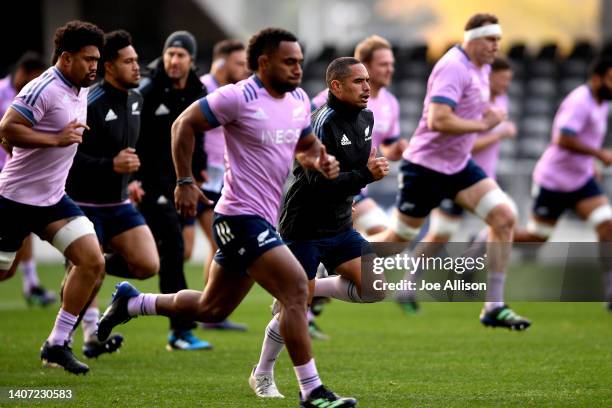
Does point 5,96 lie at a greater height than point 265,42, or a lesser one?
lesser

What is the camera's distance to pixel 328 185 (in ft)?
27.4

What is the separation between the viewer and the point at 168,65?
11.3 meters

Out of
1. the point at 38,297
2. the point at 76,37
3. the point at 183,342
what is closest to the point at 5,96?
the point at 38,297

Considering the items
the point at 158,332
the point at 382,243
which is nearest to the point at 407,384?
the point at 382,243

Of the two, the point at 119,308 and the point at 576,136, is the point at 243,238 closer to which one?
the point at 119,308

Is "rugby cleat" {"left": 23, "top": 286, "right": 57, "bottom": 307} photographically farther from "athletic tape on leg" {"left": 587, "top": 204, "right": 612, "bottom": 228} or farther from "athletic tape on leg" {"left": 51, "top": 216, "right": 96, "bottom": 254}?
"athletic tape on leg" {"left": 587, "top": 204, "right": 612, "bottom": 228}

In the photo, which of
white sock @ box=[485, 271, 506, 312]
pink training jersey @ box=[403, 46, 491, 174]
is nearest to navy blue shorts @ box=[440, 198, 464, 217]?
pink training jersey @ box=[403, 46, 491, 174]

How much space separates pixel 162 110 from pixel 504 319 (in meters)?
3.47

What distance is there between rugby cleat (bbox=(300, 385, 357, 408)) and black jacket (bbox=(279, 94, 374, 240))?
150 cm

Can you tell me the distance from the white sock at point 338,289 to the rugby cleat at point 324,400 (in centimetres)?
153

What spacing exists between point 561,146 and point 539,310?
2.09 metres

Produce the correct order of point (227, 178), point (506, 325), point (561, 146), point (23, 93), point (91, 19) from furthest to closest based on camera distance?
point (91, 19), point (561, 146), point (506, 325), point (23, 93), point (227, 178)

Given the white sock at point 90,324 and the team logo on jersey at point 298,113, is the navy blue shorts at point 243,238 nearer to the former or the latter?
the team logo on jersey at point 298,113

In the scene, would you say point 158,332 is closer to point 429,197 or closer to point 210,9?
point 429,197
